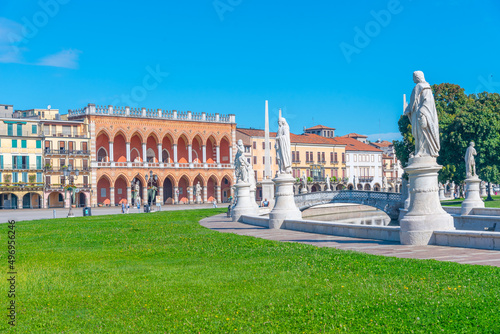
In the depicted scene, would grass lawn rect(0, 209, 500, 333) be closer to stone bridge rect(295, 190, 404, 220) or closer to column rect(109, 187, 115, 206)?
stone bridge rect(295, 190, 404, 220)

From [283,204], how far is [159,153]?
192 feet

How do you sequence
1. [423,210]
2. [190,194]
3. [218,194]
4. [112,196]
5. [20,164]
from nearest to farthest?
[423,210], [20,164], [112,196], [190,194], [218,194]

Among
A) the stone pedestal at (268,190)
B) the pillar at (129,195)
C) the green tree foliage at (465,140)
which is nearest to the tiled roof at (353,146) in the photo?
the pillar at (129,195)

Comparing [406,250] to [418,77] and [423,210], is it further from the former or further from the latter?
[418,77]

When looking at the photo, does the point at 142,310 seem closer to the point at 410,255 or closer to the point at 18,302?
the point at 18,302

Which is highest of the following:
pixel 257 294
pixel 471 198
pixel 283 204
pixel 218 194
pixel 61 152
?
pixel 61 152

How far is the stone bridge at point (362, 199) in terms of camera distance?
41.9 m

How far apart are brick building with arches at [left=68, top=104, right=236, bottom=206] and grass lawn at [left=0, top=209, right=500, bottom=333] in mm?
59880

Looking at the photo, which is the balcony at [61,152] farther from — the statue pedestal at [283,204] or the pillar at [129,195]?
the statue pedestal at [283,204]

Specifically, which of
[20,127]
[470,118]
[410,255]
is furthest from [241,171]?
[20,127]

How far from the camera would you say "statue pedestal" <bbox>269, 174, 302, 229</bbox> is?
20781mm

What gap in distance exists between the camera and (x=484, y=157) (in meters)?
48.8

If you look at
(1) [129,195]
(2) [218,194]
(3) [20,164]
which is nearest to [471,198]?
(1) [129,195]

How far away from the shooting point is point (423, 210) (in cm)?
1332
